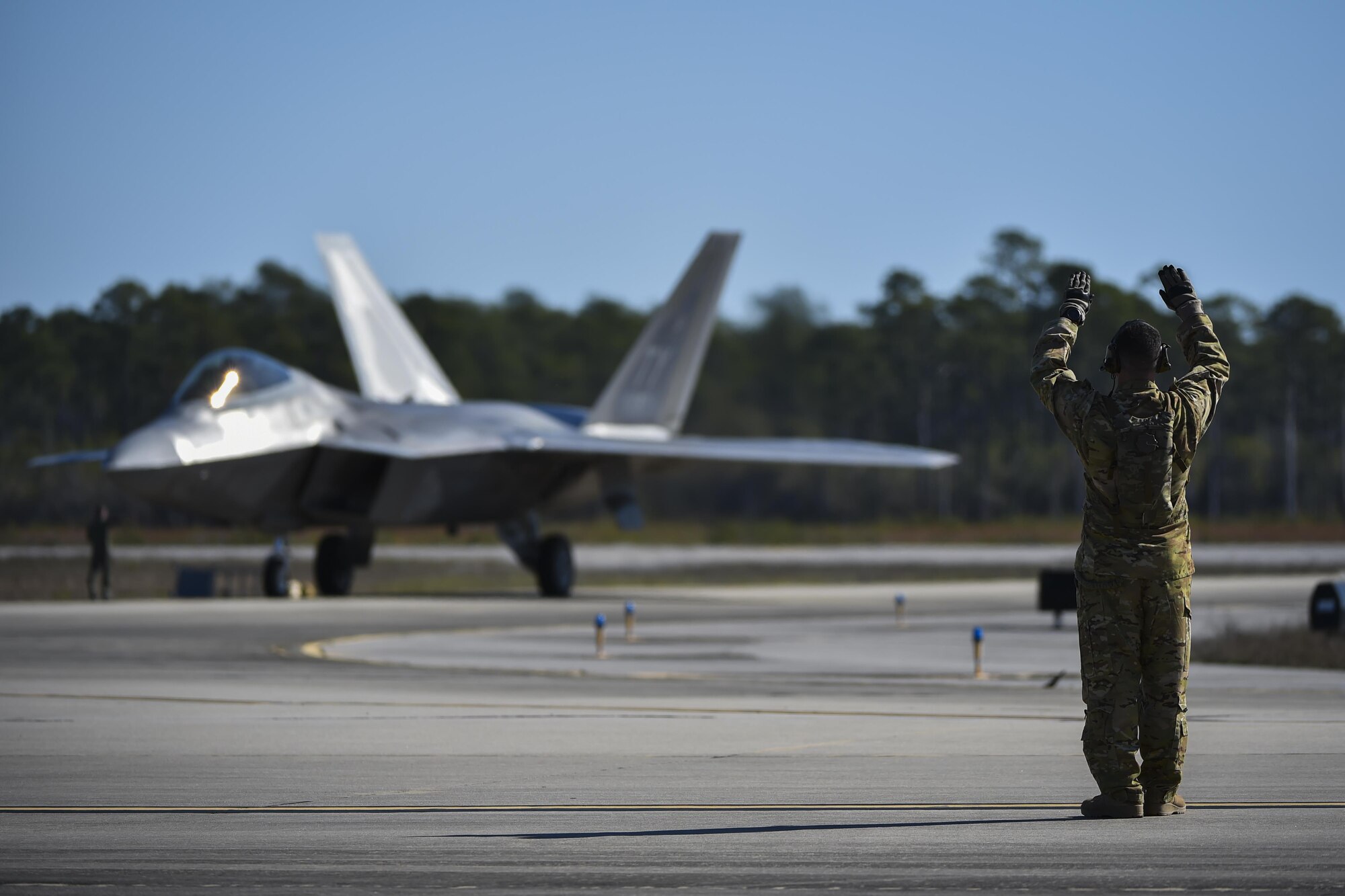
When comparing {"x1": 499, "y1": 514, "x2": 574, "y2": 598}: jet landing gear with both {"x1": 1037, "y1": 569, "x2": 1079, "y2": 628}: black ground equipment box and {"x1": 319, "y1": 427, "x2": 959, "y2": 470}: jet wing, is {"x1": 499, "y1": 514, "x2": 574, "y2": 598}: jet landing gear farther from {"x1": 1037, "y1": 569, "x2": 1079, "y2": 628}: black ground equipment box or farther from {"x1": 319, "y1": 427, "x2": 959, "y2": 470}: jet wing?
{"x1": 1037, "y1": 569, "x2": 1079, "y2": 628}: black ground equipment box

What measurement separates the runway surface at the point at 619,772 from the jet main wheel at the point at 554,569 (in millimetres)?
11677

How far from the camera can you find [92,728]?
10.8 meters

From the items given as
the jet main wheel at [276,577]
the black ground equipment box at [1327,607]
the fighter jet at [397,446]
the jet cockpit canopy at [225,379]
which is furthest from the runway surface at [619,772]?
the jet main wheel at [276,577]

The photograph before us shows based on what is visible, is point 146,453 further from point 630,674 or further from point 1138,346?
point 1138,346

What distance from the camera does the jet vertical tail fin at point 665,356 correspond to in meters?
33.6

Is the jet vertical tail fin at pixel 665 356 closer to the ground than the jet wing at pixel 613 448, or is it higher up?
higher up

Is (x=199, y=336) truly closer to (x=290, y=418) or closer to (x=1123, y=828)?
(x=290, y=418)

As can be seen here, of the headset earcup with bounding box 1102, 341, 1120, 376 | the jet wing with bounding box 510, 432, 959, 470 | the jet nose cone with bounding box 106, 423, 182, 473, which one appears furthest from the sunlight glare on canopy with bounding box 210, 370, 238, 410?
the headset earcup with bounding box 1102, 341, 1120, 376

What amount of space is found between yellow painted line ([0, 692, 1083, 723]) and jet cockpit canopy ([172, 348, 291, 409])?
13.2 meters

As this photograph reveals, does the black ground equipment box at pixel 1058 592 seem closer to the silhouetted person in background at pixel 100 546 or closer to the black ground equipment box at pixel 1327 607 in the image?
the black ground equipment box at pixel 1327 607

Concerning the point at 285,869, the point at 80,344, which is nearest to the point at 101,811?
the point at 285,869

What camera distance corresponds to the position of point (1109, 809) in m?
7.15

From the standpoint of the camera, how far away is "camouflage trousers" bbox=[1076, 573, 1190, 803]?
7.20m

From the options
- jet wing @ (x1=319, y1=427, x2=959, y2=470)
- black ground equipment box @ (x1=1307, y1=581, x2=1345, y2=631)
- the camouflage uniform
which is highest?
jet wing @ (x1=319, y1=427, x2=959, y2=470)
